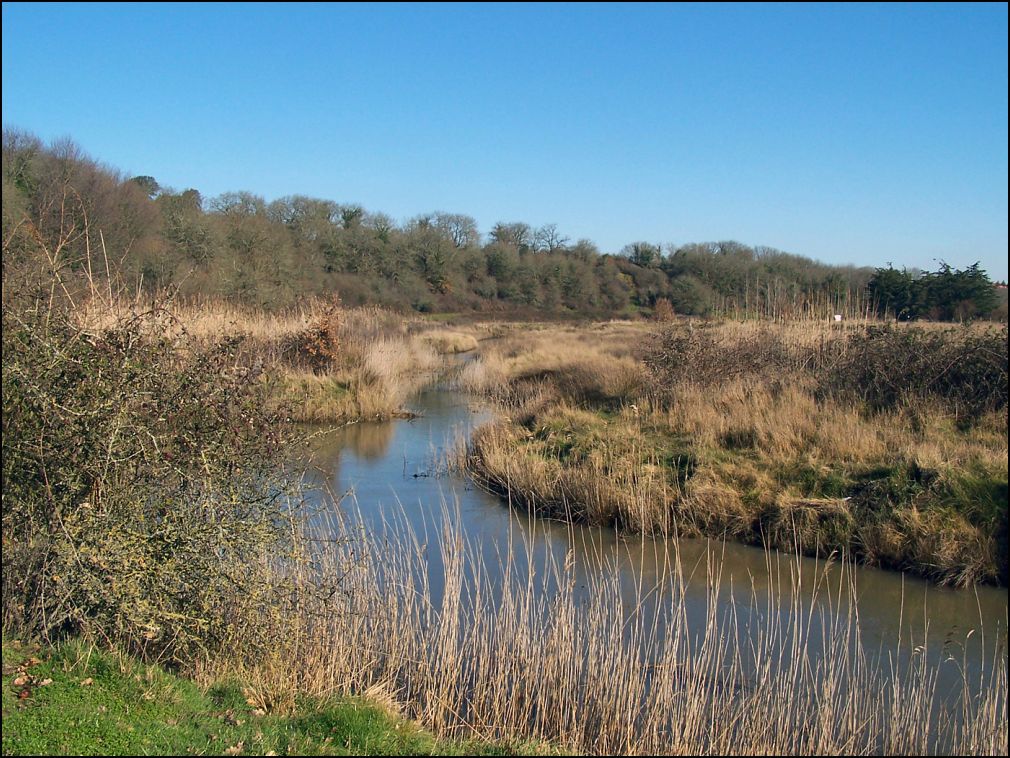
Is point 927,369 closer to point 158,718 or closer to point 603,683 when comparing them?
point 603,683

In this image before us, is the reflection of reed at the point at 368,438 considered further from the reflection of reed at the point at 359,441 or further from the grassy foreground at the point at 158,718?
the grassy foreground at the point at 158,718

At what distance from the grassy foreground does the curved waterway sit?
175 cm

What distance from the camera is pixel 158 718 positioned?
4.03 m

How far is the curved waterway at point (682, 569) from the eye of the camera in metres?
6.36

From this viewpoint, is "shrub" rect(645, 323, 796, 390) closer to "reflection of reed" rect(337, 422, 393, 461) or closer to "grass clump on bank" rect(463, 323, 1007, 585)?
"grass clump on bank" rect(463, 323, 1007, 585)

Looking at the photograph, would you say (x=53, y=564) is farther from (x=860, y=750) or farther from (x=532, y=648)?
(x=860, y=750)

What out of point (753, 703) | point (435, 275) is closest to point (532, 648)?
point (753, 703)

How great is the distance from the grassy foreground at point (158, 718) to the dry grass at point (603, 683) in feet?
1.15

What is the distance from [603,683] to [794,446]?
5969 mm

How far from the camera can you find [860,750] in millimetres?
4645

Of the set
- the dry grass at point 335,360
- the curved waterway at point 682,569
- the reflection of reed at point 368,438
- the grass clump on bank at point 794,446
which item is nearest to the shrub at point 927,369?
the grass clump on bank at point 794,446

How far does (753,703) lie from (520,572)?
3.05 metres

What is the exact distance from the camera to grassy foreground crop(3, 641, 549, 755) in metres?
3.73

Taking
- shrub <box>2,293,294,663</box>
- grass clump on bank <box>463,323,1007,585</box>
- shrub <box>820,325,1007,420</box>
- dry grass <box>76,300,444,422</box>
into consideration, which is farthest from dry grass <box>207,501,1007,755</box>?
dry grass <box>76,300,444,422</box>
